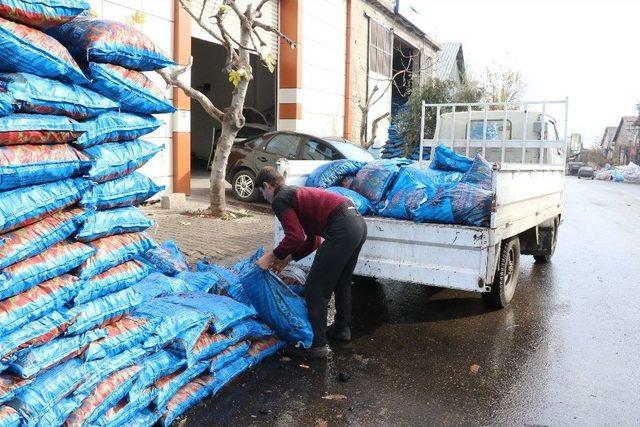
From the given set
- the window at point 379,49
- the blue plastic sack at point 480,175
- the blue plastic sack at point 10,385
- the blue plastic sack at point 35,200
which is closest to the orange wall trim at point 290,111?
the window at point 379,49

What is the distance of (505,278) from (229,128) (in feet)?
17.2

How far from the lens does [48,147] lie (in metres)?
3.20

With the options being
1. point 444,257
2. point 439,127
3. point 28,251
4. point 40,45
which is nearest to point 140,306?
point 28,251

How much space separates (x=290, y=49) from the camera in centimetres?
1650

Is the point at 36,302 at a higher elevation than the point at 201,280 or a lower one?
higher

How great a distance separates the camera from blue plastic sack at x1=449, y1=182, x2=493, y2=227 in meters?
5.24

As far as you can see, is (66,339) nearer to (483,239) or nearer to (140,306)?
(140,306)

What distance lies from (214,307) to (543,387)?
7.62 feet

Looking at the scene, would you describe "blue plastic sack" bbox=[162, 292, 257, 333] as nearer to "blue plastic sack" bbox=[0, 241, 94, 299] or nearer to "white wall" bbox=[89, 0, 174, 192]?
"blue plastic sack" bbox=[0, 241, 94, 299]

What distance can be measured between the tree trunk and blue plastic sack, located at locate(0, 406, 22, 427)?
701 cm

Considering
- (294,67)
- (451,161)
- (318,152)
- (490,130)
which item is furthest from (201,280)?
(294,67)

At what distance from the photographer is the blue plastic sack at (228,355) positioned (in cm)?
398

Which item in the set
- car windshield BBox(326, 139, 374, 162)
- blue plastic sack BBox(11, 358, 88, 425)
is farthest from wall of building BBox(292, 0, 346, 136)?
blue plastic sack BBox(11, 358, 88, 425)

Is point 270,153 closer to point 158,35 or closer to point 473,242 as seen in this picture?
point 158,35
